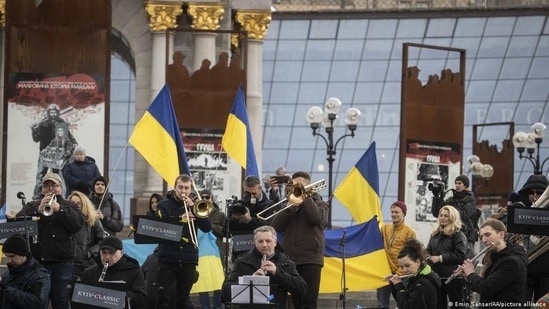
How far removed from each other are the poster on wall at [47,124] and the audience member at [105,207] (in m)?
1.47

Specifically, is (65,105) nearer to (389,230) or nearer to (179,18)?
(389,230)

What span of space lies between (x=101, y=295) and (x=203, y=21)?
17.8 meters

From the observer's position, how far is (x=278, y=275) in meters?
17.2

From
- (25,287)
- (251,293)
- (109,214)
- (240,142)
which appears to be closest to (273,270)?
(251,293)

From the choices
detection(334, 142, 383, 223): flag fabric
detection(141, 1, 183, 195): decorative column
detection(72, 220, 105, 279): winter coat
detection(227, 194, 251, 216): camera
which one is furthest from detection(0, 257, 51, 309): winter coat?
detection(141, 1, 183, 195): decorative column

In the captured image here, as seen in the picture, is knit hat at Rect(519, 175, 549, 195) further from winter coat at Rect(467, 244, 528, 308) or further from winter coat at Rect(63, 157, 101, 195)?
winter coat at Rect(63, 157, 101, 195)

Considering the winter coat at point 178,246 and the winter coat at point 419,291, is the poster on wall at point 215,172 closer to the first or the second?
the winter coat at point 178,246

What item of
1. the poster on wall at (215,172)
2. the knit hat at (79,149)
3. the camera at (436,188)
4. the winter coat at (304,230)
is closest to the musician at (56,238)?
the winter coat at (304,230)

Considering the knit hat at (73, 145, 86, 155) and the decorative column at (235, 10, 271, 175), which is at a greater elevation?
the decorative column at (235, 10, 271, 175)

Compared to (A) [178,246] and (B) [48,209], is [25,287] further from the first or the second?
(A) [178,246]

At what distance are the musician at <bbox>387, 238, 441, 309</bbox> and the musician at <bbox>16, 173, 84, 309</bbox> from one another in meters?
4.28

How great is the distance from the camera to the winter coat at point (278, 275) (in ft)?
56.6

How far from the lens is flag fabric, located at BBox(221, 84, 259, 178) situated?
24.3 meters

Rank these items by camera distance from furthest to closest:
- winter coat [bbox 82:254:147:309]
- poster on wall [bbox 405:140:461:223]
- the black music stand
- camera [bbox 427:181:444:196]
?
poster on wall [bbox 405:140:461:223] → camera [bbox 427:181:444:196] → the black music stand → winter coat [bbox 82:254:147:309]
